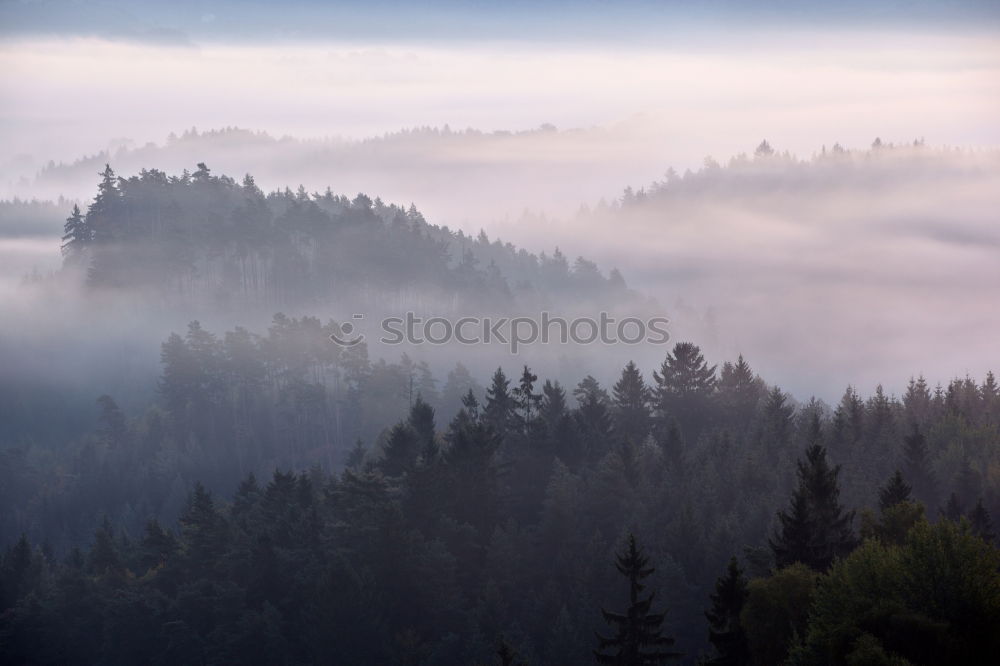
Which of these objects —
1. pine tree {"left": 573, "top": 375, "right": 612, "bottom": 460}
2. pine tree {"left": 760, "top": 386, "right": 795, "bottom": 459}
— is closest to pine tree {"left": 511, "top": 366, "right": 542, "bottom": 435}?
pine tree {"left": 573, "top": 375, "right": 612, "bottom": 460}

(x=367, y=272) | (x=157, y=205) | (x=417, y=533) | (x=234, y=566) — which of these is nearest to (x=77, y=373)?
(x=157, y=205)

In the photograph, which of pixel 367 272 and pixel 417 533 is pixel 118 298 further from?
pixel 417 533

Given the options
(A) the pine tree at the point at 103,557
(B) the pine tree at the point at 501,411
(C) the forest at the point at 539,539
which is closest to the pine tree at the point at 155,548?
(C) the forest at the point at 539,539

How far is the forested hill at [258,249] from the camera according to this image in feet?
436

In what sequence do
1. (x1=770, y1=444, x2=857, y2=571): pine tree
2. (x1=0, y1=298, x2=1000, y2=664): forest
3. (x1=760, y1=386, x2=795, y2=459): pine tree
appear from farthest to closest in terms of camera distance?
(x1=760, y1=386, x2=795, y2=459): pine tree → (x1=0, y1=298, x2=1000, y2=664): forest → (x1=770, y1=444, x2=857, y2=571): pine tree

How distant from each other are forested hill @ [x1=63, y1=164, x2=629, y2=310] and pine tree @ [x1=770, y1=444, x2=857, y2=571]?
322 feet

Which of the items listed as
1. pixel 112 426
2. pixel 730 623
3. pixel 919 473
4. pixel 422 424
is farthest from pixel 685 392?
pixel 112 426

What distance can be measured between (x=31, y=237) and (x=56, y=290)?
5221 cm

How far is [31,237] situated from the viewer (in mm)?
181250

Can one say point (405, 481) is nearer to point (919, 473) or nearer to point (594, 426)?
point (594, 426)

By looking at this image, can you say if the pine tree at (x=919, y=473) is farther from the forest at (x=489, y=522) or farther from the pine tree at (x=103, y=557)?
the pine tree at (x=103, y=557)

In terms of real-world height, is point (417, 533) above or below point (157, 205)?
below

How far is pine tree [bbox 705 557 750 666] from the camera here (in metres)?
36.5

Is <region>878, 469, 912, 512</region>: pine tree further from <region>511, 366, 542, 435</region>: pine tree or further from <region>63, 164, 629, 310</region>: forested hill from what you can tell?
<region>63, 164, 629, 310</region>: forested hill
